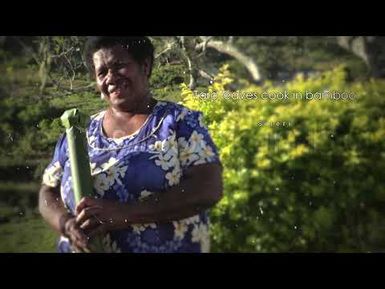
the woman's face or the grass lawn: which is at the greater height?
the woman's face

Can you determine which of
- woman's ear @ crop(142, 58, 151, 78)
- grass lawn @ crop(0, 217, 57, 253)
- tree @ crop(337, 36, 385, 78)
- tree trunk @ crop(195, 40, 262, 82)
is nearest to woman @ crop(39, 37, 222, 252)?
woman's ear @ crop(142, 58, 151, 78)

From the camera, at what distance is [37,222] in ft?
11.7

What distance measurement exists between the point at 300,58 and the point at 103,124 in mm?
1324

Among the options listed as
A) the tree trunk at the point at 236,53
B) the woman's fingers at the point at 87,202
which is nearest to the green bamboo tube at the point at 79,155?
the woman's fingers at the point at 87,202

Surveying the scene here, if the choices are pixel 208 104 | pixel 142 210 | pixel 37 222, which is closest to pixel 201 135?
pixel 208 104

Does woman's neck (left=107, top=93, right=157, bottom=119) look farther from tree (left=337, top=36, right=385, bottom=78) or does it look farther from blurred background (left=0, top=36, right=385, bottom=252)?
tree (left=337, top=36, right=385, bottom=78)

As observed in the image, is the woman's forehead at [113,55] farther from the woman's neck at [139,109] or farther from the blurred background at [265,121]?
the woman's neck at [139,109]

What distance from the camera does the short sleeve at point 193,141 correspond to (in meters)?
3.39

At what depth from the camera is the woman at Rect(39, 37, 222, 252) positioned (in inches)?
133

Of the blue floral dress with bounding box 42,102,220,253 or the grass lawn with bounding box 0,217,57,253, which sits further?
the grass lawn with bounding box 0,217,57,253
